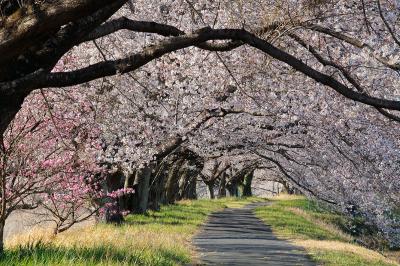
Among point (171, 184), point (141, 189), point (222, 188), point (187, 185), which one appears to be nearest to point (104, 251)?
point (141, 189)

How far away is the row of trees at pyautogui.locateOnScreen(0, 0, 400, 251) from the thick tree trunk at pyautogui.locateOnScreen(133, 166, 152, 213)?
0.36 feet

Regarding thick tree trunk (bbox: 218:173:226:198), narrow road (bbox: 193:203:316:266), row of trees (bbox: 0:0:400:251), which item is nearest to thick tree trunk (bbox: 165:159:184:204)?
row of trees (bbox: 0:0:400:251)

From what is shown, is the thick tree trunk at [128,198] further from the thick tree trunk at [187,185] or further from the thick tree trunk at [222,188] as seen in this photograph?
the thick tree trunk at [222,188]

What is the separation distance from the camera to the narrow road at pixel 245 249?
49.6 feet

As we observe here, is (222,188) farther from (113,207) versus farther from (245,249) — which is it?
(245,249)

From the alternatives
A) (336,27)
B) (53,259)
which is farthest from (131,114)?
(53,259)

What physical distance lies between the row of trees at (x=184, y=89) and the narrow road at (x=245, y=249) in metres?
3.31

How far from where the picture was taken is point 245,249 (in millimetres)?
18031

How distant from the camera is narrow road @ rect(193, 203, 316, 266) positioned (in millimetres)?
15125

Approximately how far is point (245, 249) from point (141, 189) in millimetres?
10558

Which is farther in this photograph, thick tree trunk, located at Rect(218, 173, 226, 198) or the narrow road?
thick tree trunk, located at Rect(218, 173, 226, 198)

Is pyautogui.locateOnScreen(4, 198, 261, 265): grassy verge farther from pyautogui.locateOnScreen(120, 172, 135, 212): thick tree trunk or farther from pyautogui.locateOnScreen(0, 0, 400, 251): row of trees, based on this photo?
pyautogui.locateOnScreen(120, 172, 135, 212): thick tree trunk

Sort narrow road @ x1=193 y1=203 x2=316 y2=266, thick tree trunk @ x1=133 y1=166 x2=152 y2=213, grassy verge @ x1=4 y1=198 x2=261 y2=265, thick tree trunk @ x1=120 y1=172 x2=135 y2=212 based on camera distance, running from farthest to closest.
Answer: thick tree trunk @ x1=133 y1=166 x2=152 y2=213 < thick tree trunk @ x1=120 y1=172 x2=135 y2=212 < narrow road @ x1=193 y1=203 x2=316 y2=266 < grassy verge @ x1=4 y1=198 x2=261 y2=265

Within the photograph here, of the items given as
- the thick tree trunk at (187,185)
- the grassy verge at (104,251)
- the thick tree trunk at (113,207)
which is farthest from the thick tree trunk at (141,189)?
the thick tree trunk at (187,185)
